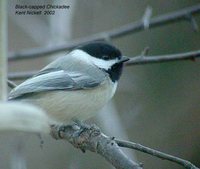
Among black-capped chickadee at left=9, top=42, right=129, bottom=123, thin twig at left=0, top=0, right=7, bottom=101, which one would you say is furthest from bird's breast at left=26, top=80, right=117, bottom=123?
thin twig at left=0, top=0, right=7, bottom=101

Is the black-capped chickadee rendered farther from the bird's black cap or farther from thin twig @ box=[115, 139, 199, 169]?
thin twig @ box=[115, 139, 199, 169]

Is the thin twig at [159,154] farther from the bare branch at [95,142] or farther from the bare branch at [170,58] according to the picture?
the bare branch at [170,58]

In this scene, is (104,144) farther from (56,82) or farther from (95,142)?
(56,82)

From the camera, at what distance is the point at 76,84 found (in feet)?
4.74

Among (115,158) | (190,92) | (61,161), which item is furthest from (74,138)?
(190,92)

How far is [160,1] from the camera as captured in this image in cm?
218

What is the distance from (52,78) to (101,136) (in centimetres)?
43

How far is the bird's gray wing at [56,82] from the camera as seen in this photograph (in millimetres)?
1273

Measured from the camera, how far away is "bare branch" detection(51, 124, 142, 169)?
2.85 ft

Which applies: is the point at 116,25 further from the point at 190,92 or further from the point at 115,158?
the point at 115,158

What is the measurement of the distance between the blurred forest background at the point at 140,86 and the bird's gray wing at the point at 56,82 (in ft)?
0.88

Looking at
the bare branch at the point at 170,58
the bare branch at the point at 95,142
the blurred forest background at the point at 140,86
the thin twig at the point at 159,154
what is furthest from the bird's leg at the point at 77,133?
the blurred forest background at the point at 140,86

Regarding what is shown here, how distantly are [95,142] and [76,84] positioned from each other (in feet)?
1.53

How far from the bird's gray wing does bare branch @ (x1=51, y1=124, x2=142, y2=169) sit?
140mm
